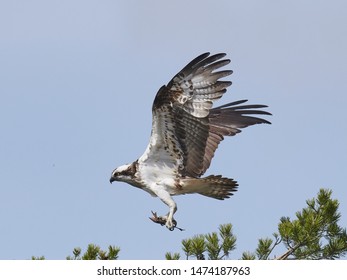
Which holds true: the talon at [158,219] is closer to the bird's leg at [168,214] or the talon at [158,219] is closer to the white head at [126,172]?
the bird's leg at [168,214]

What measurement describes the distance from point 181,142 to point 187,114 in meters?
0.35

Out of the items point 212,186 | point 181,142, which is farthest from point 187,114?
point 212,186

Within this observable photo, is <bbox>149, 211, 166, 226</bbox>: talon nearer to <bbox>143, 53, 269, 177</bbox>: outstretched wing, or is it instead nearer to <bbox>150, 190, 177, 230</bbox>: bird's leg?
<bbox>150, 190, 177, 230</bbox>: bird's leg

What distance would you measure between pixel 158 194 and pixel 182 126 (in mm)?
821

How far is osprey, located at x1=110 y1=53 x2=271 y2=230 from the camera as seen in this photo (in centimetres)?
1384

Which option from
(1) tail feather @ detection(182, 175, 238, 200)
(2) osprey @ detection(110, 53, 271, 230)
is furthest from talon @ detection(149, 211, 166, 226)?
(1) tail feather @ detection(182, 175, 238, 200)

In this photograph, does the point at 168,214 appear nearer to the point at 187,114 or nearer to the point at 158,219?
the point at 158,219

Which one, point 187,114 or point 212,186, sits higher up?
point 187,114

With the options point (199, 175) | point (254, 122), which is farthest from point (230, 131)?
point (199, 175)

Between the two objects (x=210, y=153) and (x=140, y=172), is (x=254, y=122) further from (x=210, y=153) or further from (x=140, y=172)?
(x=140, y=172)

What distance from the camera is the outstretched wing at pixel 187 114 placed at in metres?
13.8

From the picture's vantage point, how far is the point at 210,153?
1538 cm

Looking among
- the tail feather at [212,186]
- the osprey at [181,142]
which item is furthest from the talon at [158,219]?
the tail feather at [212,186]

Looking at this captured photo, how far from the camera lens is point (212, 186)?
14.3 meters
